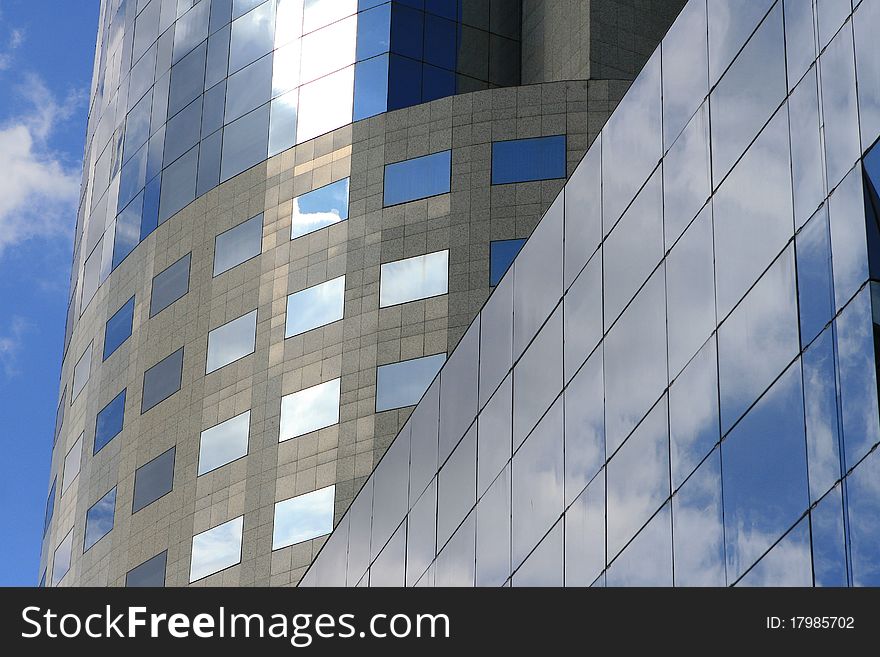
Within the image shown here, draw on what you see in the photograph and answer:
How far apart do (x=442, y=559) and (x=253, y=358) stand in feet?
97.6

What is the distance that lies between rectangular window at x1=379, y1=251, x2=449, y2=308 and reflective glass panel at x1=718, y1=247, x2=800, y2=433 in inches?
1441

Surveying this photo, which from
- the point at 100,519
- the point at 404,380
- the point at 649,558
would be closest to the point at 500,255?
the point at 404,380

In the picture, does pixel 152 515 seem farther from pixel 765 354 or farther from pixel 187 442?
pixel 765 354

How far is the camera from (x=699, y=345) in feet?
83.0

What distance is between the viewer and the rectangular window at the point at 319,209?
212 feet

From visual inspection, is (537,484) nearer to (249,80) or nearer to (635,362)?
(635,362)

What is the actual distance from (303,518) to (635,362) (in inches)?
1347

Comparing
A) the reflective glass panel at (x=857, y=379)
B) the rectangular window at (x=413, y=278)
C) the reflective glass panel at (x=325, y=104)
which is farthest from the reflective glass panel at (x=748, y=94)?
the reflective glass panel at (x=325, y=104)

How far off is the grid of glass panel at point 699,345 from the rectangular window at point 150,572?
103 feet

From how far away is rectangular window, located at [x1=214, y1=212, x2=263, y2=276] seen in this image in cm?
6731

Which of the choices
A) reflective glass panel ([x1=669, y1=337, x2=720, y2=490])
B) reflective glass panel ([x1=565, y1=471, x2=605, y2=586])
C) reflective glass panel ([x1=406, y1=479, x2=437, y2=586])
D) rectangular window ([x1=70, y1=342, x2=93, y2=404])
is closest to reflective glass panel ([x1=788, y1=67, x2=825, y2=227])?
reflective glass panel ([x1=669, y1=337, x2=720, y2=490])

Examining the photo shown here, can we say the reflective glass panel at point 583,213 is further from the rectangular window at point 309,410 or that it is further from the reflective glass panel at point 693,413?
the rectangular window at point 309,410

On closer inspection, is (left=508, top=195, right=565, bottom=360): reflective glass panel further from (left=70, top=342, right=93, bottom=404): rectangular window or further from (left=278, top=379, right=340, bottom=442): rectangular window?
(left=70, top=342, right=93, bottom=404): rectangular window
